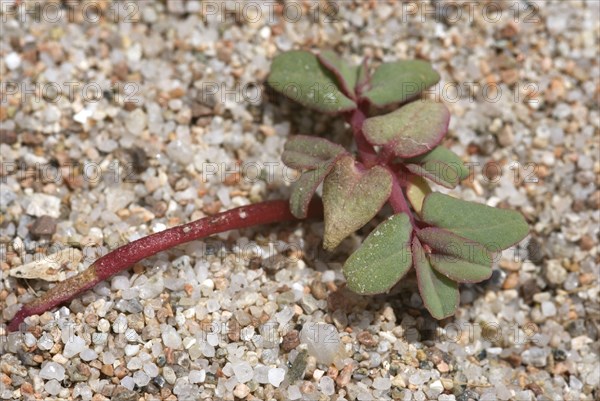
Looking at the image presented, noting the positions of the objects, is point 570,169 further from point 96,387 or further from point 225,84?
point 96,387

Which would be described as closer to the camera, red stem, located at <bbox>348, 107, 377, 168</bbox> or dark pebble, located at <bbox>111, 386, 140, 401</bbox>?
dark pebble, located at <bbox>111, 386, 140, 401</bbox>

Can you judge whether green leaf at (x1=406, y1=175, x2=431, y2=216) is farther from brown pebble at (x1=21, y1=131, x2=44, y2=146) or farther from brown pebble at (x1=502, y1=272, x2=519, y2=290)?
brown pebble at (x1=21, y1=131, x2=44, y2=146)

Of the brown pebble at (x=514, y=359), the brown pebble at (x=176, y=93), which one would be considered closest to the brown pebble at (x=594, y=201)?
the brown pebble at (x=514, y=359)

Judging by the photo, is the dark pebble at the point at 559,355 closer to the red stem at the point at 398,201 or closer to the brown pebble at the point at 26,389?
the red stem at the point at 398,201

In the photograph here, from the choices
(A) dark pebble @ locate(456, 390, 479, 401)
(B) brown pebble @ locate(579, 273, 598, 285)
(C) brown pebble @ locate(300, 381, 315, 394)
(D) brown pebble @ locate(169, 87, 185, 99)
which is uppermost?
(D) brown pebble @ locate(169, 87, 185, 99)

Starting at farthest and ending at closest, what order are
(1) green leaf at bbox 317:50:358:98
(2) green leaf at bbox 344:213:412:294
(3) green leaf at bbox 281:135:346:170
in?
(1) green leaf at bbox 317:50:358:98
(3) green leaf at bbox 281:135:346:170
(2) green leaf at bbox 344:213:412:294

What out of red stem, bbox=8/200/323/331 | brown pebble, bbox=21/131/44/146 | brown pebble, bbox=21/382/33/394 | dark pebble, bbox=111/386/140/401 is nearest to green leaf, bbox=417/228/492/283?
red stem, bbox=8/200/323/331
